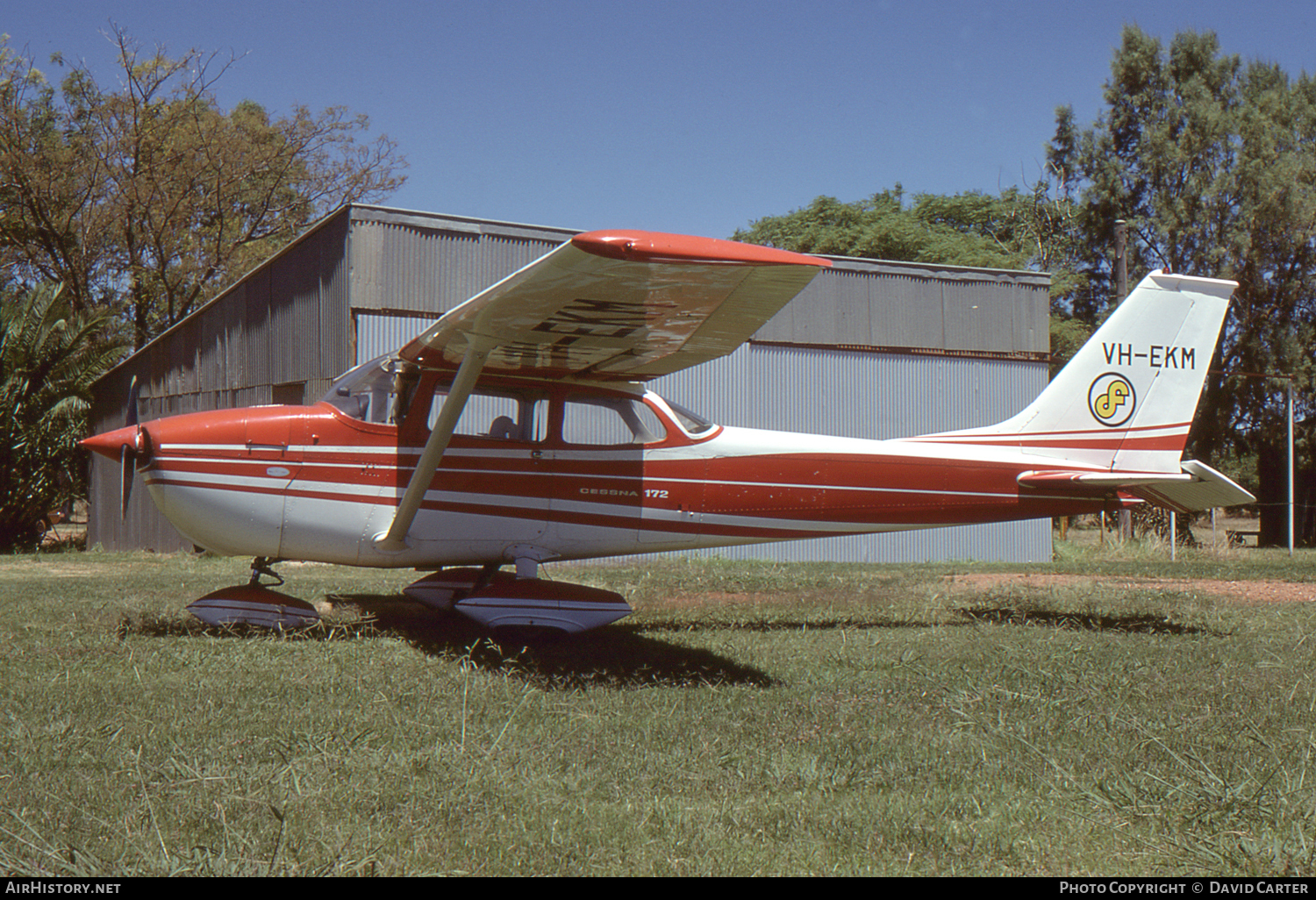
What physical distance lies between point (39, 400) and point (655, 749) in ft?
69.6

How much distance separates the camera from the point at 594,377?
752 cm

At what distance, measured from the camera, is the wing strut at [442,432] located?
6312mm

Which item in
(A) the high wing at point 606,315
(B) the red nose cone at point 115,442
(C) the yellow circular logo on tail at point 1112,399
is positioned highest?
(A) the high wing at point 606,315

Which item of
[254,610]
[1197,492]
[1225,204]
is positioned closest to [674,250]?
[254,610]

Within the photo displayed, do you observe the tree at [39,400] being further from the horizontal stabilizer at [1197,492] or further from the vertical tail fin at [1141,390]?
the horizontal stabilizer at [1197,492]

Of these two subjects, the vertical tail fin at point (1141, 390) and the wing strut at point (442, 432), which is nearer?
the wing strut at point (442, 432)

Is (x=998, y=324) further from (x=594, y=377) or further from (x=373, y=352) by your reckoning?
(x=594, y=377)

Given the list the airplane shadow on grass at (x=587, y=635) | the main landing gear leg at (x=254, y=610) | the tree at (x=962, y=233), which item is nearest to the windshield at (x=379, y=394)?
the main landing gear leg at (x=254, y=610)

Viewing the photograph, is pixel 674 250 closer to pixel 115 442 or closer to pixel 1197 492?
pixel 115 442

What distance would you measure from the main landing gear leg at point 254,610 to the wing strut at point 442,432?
886mm

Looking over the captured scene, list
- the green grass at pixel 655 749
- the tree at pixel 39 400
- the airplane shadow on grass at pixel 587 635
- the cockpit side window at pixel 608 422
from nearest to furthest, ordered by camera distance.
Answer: the green grass at pixel 655 749 → the airplane shadow on grass at pixel 587 635 → the cockpit side window at pixel 608 422 → the tree at pixel 39 400

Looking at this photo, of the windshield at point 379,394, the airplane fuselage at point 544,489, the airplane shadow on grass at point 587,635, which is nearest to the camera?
the airplane shadow on grass at point 587,635

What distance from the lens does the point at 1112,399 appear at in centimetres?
853

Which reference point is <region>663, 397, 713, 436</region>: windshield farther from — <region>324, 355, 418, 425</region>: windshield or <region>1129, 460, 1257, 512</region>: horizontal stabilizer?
<region>1129, 460, 1257, 512</region>: horizontal stabilizer
